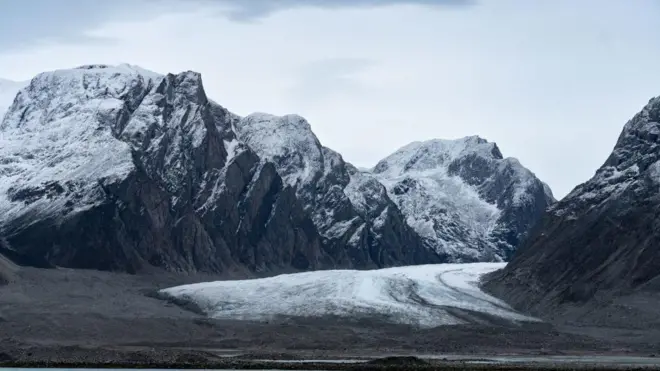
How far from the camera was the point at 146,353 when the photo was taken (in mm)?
197500

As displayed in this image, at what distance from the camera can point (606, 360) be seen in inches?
7530

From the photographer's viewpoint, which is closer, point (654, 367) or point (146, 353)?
point (654, 367)

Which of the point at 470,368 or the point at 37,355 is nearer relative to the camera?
the point at 470,368

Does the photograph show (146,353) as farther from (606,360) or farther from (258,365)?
(606,360)

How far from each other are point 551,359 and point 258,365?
129 feet

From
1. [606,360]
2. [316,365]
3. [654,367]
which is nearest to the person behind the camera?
[654,367]

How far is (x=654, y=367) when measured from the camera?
166625 mm

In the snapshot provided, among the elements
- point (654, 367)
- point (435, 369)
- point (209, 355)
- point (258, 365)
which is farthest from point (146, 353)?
point (654, 367)

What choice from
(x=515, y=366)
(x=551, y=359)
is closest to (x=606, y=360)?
(x=551, y=359)

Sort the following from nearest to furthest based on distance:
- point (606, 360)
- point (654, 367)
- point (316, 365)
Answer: point (654, 367)
point (316, 365)
point (606, 360)

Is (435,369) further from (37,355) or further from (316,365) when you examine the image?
(37,355)

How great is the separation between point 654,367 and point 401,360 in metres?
28.7

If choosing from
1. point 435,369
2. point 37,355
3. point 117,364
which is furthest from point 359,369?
point 37,355

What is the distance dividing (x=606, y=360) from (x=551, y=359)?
276 inches
